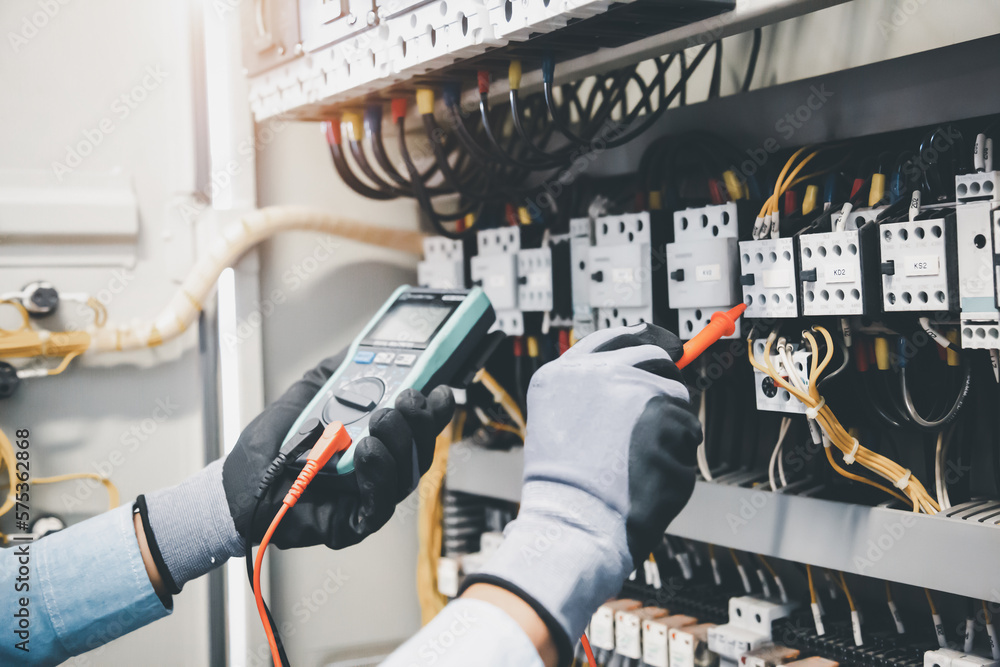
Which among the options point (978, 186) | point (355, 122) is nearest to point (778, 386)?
point (978, 186)

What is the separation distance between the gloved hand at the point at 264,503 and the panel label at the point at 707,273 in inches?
14.3

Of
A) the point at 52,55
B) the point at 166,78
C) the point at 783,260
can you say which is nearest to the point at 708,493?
the point at 783,260

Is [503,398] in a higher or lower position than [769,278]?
lower

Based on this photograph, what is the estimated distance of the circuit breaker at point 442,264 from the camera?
147 cm

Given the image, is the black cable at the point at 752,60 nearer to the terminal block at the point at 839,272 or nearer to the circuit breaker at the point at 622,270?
the circuit breaker at the point at 622,270

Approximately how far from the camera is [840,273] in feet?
3.00

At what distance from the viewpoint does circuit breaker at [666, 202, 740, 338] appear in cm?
102

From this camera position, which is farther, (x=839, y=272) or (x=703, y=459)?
(x=703, y=459)

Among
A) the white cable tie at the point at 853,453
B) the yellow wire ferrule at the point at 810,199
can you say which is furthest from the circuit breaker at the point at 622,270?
the white cable tie at the point at 853,453

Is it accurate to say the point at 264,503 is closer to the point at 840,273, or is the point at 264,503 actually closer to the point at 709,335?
the point at 709,335

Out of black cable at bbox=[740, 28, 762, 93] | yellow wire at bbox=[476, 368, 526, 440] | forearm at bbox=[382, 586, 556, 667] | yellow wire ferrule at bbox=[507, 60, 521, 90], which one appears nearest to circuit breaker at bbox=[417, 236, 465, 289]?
yellow wire at bbox=[476, 368, 526, 440]

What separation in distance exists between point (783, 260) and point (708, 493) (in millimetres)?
347

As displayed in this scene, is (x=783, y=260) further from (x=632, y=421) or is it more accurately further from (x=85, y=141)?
(x=85, y=141)

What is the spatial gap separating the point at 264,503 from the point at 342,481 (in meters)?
0.09
